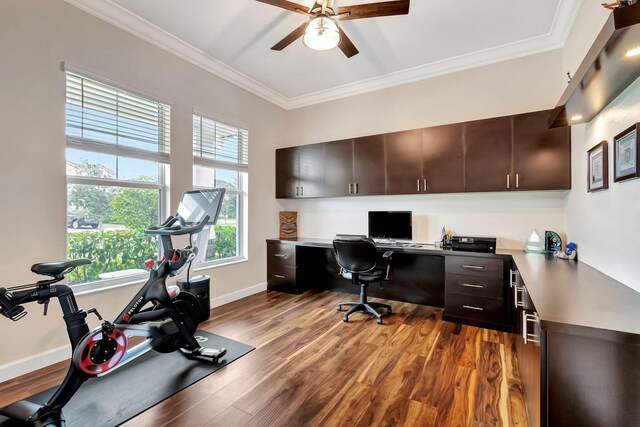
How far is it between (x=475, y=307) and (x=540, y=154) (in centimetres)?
173

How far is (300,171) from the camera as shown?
449 centimetres

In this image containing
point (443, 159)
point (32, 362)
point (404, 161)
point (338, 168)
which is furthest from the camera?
point (338, 168)

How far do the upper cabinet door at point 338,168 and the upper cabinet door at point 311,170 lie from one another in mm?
87

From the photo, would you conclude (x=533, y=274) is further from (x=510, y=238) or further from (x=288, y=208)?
(x=288, y=208)

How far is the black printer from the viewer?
3.04 meters

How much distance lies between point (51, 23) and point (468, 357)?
14.6 ft

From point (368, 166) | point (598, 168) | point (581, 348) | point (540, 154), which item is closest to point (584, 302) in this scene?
point (581, 348)

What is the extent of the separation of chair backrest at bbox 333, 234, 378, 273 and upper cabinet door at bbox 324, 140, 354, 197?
1.12m

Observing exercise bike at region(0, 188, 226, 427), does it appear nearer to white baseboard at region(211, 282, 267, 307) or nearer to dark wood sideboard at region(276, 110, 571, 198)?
white baseboard at region(211, 282, 267, 307)

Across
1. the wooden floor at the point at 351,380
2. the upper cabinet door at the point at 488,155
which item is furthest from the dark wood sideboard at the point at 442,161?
the wooden floor at the point at 351,380

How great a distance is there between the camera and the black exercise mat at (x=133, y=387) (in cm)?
172

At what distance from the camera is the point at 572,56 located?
8.84 feet

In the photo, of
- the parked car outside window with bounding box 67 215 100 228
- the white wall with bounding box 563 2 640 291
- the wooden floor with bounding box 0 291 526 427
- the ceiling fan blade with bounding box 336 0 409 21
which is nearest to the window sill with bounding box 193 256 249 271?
the wooden floor with bounding box 0 291 526 427

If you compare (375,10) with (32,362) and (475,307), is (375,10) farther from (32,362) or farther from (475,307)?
(32,362)
